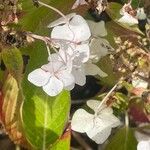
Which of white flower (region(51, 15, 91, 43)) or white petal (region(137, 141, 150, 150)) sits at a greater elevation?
white flower (region(51, 15, 91, 43))

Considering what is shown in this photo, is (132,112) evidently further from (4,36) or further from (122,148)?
(4,36)

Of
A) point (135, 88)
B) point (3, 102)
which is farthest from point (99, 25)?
point (3, 102)

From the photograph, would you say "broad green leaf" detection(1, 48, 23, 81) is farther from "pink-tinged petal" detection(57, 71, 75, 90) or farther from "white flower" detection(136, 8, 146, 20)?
"white flower" detection(136, 8, 146, 20)

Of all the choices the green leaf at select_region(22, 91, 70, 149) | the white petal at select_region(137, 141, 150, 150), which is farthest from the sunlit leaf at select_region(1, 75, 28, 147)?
the white petal at select_region(137, 141, 150, 150)

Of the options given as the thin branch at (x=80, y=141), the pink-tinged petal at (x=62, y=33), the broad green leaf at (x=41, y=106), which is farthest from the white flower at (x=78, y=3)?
the thin branch at (x=80, y=141)

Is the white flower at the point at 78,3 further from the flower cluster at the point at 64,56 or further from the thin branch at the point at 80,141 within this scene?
the thin branch at the point at 80,141
